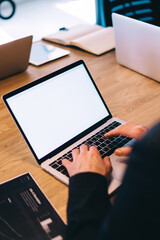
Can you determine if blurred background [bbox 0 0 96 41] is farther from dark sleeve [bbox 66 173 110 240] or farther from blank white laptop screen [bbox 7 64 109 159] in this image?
dark sleeve [bbox 66 173 110 240]

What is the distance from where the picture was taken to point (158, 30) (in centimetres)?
128

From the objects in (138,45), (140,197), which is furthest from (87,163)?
(138,45)

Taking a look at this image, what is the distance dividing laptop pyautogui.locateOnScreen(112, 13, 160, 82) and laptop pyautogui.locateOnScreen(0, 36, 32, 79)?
1.50 ft

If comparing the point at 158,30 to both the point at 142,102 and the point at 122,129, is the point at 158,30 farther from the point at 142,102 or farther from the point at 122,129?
the point at 122,129

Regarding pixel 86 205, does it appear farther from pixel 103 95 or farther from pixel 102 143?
pixel 103 95

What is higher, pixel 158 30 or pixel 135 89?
pixel 158 30

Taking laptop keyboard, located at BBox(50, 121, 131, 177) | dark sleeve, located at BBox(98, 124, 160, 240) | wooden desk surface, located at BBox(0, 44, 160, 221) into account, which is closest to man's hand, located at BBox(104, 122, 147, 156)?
laptop keyboard, located at BBox(50, 121, 131, 177)

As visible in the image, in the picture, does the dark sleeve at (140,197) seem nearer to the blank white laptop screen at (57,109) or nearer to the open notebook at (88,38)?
the blank white laptop screen at (57,109)

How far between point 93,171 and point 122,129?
0.24m

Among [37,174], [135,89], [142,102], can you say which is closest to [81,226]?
[37,174]

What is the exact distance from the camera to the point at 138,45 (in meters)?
1.42

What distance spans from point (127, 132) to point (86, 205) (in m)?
0.36

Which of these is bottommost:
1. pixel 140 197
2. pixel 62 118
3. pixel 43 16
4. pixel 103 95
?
pixel 43 16

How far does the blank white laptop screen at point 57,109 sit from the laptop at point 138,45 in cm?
41
